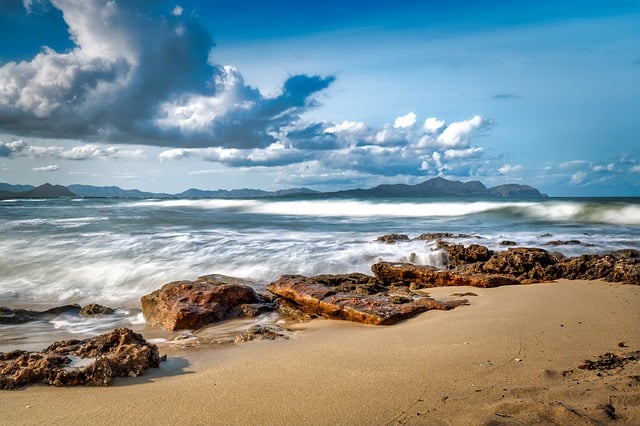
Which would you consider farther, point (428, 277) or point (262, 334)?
point (428, 277)

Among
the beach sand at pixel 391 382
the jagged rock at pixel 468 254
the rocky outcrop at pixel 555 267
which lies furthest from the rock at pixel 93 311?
the jagged rock at pixel 468 254

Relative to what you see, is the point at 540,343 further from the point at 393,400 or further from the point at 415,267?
the point at 415,267

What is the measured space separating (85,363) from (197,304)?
2.14 meters

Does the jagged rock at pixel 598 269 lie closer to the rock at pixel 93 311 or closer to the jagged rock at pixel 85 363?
the jagged rock at pixel 85 363

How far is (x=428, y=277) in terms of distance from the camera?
6.68 metres

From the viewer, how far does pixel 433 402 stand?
244 centimetres

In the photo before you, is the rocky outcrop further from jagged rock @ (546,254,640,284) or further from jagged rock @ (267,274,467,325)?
jagged rock @ (267,274,467,325)

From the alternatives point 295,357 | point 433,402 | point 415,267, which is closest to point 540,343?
point 433,402

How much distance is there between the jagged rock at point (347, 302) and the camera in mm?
4594

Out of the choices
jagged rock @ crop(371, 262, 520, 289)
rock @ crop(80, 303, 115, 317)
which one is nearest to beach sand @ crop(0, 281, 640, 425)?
jagged rock @ crop(371, 262, 520, 289)

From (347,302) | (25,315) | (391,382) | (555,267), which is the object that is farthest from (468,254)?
(25,315)

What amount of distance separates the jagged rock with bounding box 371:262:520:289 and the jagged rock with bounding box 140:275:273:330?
2.21m

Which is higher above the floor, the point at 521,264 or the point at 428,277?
the point at 521,264

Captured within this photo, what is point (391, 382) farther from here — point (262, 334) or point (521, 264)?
point (521, 264)
